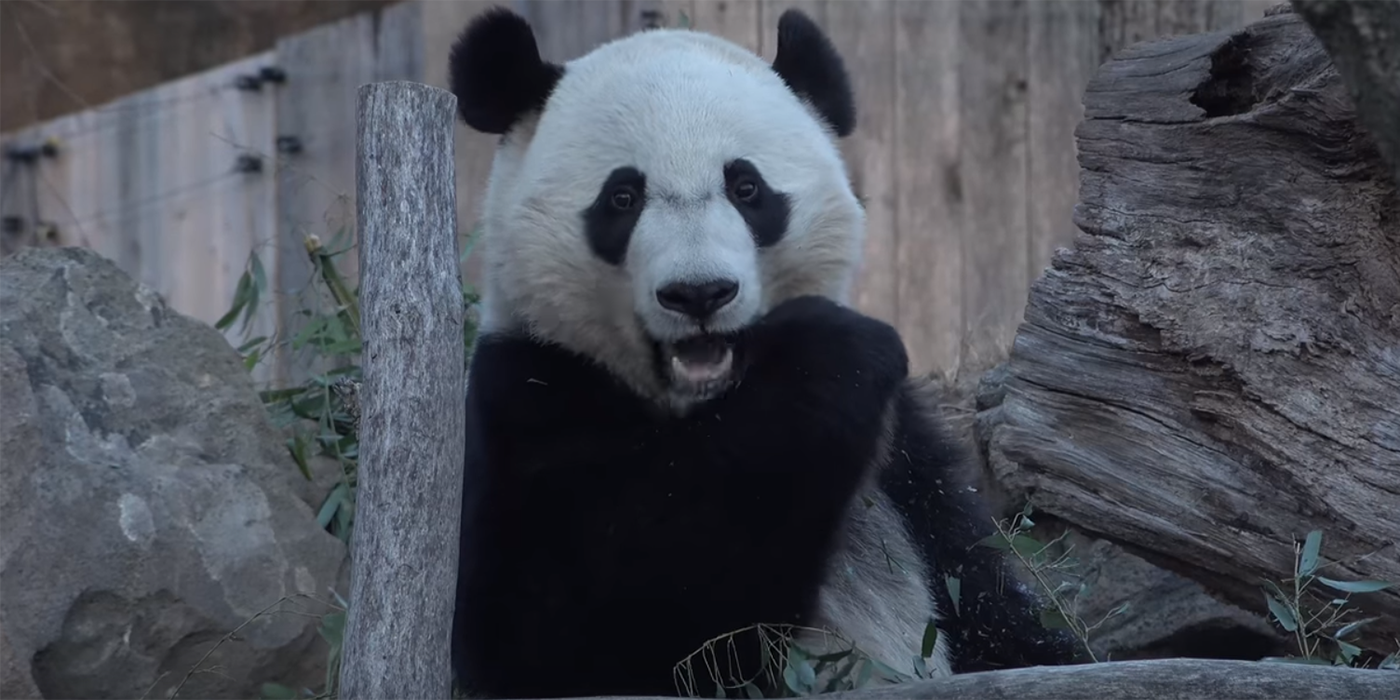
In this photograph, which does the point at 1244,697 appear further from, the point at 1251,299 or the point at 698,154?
the point at 698,154

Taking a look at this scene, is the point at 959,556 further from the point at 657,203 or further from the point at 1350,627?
the point at 657,203

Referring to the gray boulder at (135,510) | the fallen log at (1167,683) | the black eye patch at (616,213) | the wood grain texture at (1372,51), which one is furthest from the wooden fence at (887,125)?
the wood grain texture at (1372,51)

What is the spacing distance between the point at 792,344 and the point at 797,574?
15.6 inches

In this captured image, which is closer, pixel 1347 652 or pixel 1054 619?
pixel 1347 652

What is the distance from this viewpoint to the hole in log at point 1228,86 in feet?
10.4

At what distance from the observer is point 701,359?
9.30 feet

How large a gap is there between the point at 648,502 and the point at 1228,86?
4.64 feet

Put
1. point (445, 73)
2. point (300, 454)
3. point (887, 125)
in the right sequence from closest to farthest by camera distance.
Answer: point (300, 454) < point (445, 73) < point (887, 125)

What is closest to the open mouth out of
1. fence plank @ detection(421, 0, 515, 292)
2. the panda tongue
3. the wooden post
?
the panda tongue

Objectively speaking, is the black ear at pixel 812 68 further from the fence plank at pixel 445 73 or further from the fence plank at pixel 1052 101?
the fence plank at pixel 1052 101

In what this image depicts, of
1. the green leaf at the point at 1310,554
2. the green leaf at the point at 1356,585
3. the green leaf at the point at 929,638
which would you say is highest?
the green leaf at the point at 1310,554

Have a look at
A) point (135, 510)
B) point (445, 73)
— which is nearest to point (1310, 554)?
point (135, 510)

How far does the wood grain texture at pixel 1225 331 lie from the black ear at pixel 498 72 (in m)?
1.07

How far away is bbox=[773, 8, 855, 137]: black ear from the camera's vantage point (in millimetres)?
3363
